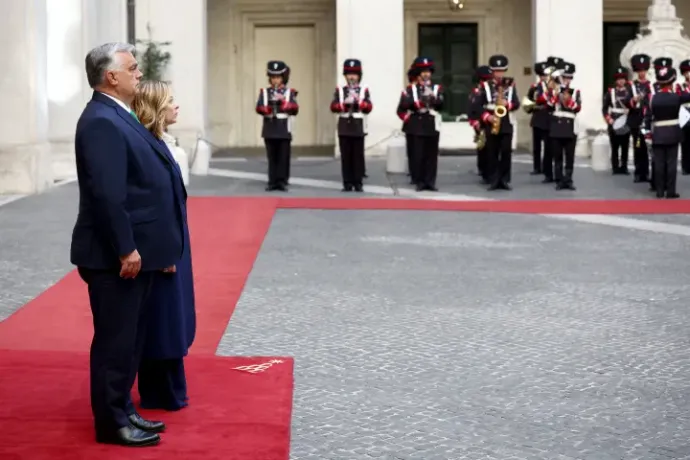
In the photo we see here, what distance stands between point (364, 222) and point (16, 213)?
163 inches

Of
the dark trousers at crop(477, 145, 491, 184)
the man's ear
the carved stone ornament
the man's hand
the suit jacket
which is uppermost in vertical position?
the carved stone ornament

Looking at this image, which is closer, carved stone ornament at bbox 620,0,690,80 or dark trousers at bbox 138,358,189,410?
dark trousers at bbox 138,358,189,410

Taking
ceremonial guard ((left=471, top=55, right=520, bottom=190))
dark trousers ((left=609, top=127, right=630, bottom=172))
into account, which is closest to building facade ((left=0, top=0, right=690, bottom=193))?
dark trousers ((left=609, top=127, right=630, bottom=172))

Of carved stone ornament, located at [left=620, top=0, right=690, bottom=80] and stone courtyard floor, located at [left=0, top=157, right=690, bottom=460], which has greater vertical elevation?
carved stone ornament, located at [left=620, top=0, right=690, bottom=80]

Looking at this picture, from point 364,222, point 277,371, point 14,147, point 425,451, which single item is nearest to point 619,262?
point 364,222

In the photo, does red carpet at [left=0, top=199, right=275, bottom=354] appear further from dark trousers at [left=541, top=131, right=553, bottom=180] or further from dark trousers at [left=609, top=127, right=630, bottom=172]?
dark trousers at [left=609, top=127, right=630, bottom=172]

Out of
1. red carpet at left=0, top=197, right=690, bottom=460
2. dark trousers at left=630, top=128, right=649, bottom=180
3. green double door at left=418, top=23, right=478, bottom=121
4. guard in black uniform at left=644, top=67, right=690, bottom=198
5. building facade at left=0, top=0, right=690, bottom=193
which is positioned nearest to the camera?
red carpet at left=0, top=197, right=690, bottom=460

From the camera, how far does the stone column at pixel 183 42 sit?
26.8 meters

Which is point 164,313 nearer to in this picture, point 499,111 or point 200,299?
point 200,299

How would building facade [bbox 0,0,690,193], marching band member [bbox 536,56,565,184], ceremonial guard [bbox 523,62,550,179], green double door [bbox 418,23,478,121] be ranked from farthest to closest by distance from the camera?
1. green double door [bbox 418,23,478,121]
2. ceremonial guard [bbox 523,62,550,179]
3. marching band member [bbox 536,56,565,184]
4. building facade [bbox 0,0,690,193]

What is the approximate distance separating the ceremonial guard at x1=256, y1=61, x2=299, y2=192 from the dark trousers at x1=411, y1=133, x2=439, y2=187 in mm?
1831

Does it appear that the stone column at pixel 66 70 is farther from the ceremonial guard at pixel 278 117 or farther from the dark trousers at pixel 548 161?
the dark trousers at pixel 548 161

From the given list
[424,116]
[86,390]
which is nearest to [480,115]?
[424,116]

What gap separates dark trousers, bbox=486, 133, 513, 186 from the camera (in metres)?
18.9
